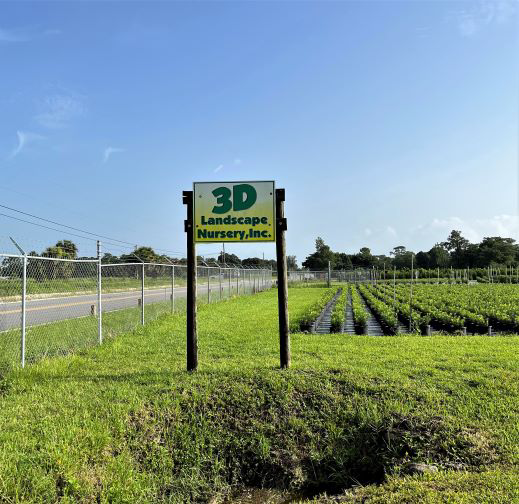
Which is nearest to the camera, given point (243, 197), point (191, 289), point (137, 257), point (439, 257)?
point (191, 289)

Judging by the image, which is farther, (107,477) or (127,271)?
(127,271)

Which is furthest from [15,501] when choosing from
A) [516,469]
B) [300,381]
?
[516,469]

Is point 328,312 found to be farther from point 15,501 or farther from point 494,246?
point 494,246

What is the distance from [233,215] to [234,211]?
69 millimetres

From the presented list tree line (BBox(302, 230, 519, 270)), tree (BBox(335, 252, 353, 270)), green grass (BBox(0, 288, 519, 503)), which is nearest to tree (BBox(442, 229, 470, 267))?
tree line (BBox(302, 230, 519, 270))

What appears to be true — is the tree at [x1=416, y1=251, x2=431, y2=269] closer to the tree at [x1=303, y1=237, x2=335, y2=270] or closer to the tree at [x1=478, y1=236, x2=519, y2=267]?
the tree at [x1=478, y1=236, x2=519, y2=267]

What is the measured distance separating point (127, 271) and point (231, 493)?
33.7ft

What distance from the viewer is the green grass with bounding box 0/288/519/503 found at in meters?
3.78

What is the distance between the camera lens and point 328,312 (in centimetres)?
1892

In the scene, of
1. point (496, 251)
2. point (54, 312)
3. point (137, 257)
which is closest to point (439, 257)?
point (496, 251)

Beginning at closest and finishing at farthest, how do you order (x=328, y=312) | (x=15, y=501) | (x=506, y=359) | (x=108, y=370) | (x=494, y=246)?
(x=15, y=501)
(x=108, y=370)
(x=506, y=359)
(x=328, y=312)
(x=494, y=246)

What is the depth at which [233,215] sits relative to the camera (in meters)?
6.95

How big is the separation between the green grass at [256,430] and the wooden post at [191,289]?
0.99ft

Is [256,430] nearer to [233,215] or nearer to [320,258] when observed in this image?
[233,215]
